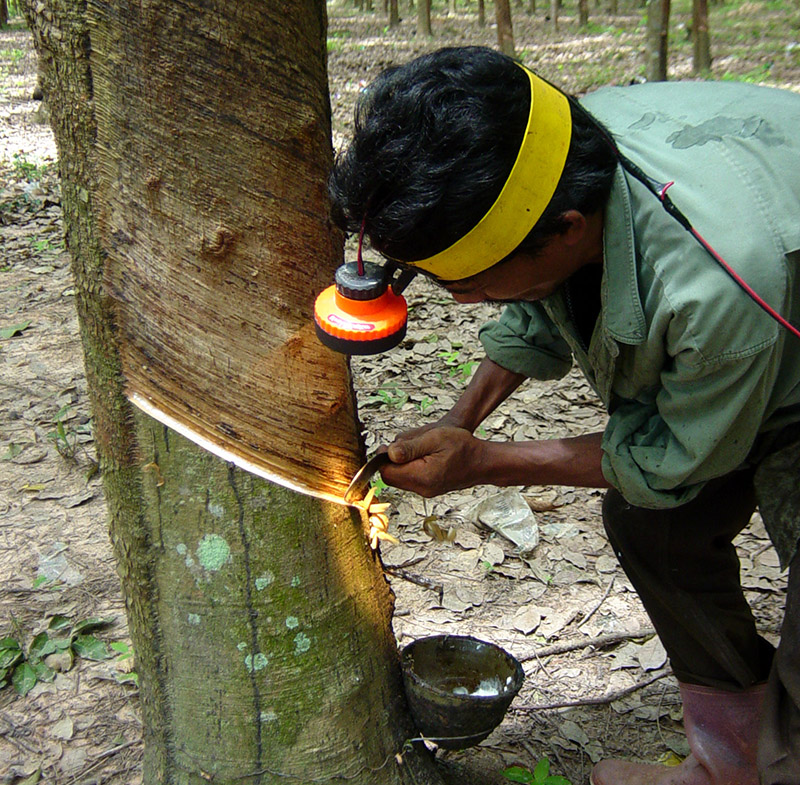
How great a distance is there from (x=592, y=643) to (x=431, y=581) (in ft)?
1.67

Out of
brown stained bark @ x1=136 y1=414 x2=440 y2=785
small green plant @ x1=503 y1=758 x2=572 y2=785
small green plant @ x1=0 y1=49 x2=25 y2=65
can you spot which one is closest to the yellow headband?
brown stained bark @ x1=136 y1=414 x2=440 y2=785

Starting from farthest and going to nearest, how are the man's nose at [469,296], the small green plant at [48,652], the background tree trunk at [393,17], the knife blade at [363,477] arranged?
1. the background tree trunk at [393,17]
2. the small green plant at [48,652]
3. the knife blade at [363,477]
4. the man's nose at [469,296]

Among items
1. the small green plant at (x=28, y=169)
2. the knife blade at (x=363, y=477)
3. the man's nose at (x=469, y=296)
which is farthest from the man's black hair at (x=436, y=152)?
the small green plant at (x=28, y=169)

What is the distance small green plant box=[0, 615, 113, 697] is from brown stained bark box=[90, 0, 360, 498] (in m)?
1.16

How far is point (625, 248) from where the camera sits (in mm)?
1341

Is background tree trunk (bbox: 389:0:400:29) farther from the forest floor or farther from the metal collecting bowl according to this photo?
the metal collecting bowl

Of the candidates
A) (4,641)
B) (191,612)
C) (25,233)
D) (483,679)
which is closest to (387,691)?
(483,679)

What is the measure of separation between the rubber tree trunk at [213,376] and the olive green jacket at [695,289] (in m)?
0.51

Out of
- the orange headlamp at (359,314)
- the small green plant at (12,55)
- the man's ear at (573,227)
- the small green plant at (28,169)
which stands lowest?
the small green plant at (12,55)

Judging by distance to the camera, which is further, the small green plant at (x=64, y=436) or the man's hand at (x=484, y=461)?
the small green plant at (x=64, y=436)

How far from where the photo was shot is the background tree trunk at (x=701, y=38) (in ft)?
32.0

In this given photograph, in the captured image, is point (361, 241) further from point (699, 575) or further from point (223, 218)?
point (699, 575)

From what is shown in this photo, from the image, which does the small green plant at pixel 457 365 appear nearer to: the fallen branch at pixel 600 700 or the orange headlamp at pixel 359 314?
the fallen branch at pixel 600 700

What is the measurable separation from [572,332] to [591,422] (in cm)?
178
